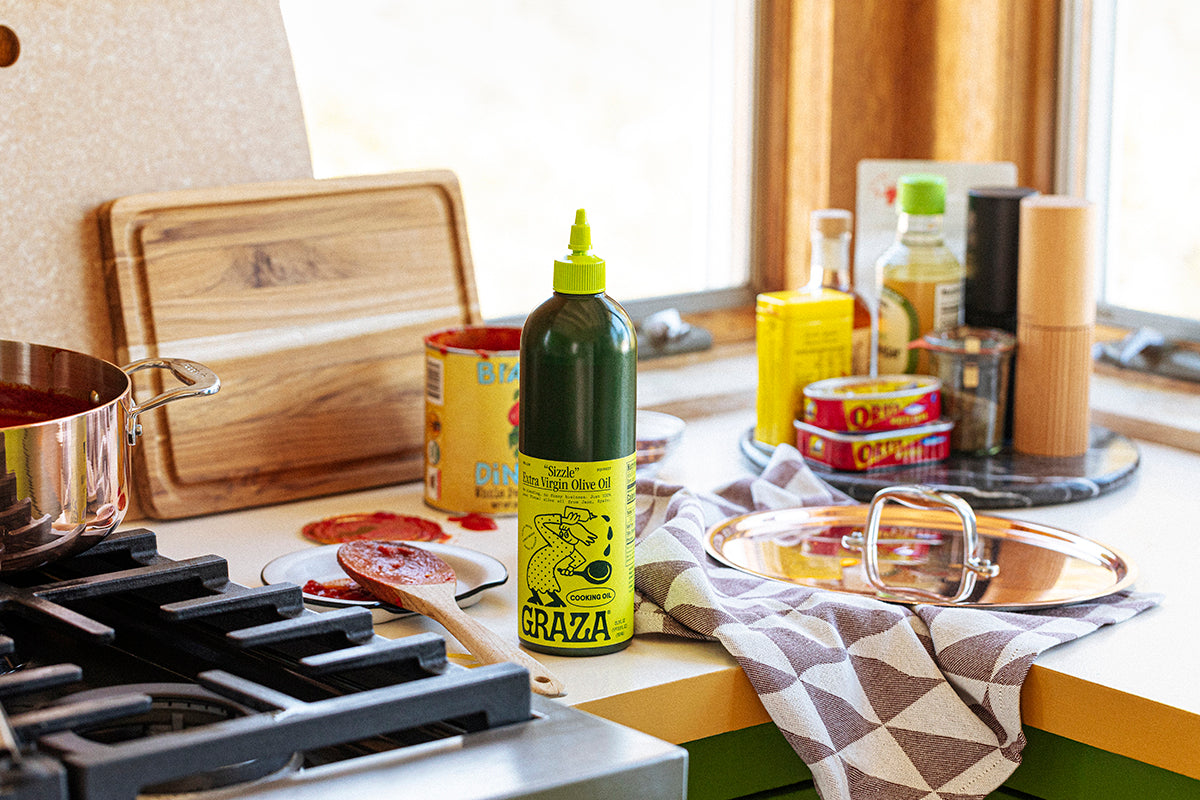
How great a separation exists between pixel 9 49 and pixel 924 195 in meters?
0.91

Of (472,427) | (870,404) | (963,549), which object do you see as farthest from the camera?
(870,404)

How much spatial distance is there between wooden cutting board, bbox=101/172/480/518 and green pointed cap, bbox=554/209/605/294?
0.52 m

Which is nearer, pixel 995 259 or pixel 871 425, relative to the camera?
pixel 871 425

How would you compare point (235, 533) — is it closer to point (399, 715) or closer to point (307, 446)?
point (307, 446)

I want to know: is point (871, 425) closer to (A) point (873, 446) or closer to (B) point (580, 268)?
(A) point (873, 446)

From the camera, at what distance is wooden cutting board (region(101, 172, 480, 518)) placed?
4.30 feet

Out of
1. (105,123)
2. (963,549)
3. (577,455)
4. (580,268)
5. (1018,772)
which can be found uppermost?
(105,123)

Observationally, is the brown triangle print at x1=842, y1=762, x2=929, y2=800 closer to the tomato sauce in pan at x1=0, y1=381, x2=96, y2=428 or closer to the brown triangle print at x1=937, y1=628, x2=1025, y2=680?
the brown triangle print at x1=937, y1=628, x2=1025, y2=680

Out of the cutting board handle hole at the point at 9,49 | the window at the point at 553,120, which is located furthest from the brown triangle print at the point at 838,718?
the cutting board handle hole at the point at 9,49

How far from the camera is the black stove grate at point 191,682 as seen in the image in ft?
2.16

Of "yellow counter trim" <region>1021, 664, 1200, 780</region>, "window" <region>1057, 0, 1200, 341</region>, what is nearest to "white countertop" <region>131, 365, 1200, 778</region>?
"yellow counter trim" <region>1021, 664, 1200, 780</region>

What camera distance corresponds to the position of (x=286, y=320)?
1386mm

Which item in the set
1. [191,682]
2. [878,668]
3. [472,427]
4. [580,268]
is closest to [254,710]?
[191,682]

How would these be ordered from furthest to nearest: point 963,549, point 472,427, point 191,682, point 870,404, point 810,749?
point 870,404, point 472,427, point 963,549, point 810,749, point 191,682
